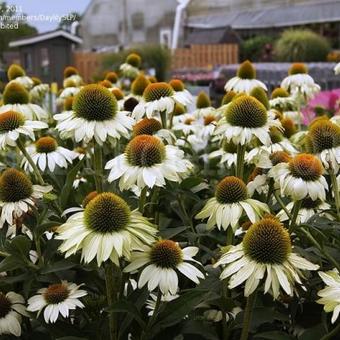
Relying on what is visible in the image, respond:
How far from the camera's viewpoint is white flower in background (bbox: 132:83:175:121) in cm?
114

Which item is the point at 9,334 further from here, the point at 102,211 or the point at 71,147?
the point at 71,147

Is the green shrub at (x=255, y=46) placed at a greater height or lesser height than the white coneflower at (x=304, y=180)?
lesser

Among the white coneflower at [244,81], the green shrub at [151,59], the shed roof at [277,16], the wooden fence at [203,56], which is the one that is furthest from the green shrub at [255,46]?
the white coneflower at [244,81]

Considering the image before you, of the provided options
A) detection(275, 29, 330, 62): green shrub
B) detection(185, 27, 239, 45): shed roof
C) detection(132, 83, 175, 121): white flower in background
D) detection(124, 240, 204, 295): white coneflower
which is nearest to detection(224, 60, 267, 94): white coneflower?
detection(132, 83, 175, 121): white flower in background

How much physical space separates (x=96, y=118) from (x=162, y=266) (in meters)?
0.27

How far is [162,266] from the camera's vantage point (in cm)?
78

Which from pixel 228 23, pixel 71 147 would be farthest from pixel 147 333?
pixel 228 23

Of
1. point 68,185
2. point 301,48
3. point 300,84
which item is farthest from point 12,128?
point 301,48

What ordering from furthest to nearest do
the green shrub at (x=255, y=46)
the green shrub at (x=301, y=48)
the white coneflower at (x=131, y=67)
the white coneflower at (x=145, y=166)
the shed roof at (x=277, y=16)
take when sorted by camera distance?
the shed roof at (x=277, y=16) < the green shrub at (x=255, y=46) < the green shrub at (x=301, y=48) < the white coneflower at (x=131, y=67) < the white coneflower at (x=145, y=166)

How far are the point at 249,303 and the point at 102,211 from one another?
22 centimetres

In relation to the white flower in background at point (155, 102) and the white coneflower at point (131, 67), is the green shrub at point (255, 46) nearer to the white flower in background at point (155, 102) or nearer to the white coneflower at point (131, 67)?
the white coneflower at point (131, 67)

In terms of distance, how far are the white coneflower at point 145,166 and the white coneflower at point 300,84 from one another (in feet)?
3.40

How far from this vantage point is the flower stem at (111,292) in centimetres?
77

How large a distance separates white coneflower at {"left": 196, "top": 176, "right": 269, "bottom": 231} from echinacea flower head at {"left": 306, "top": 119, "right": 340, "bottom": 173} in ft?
0.44
